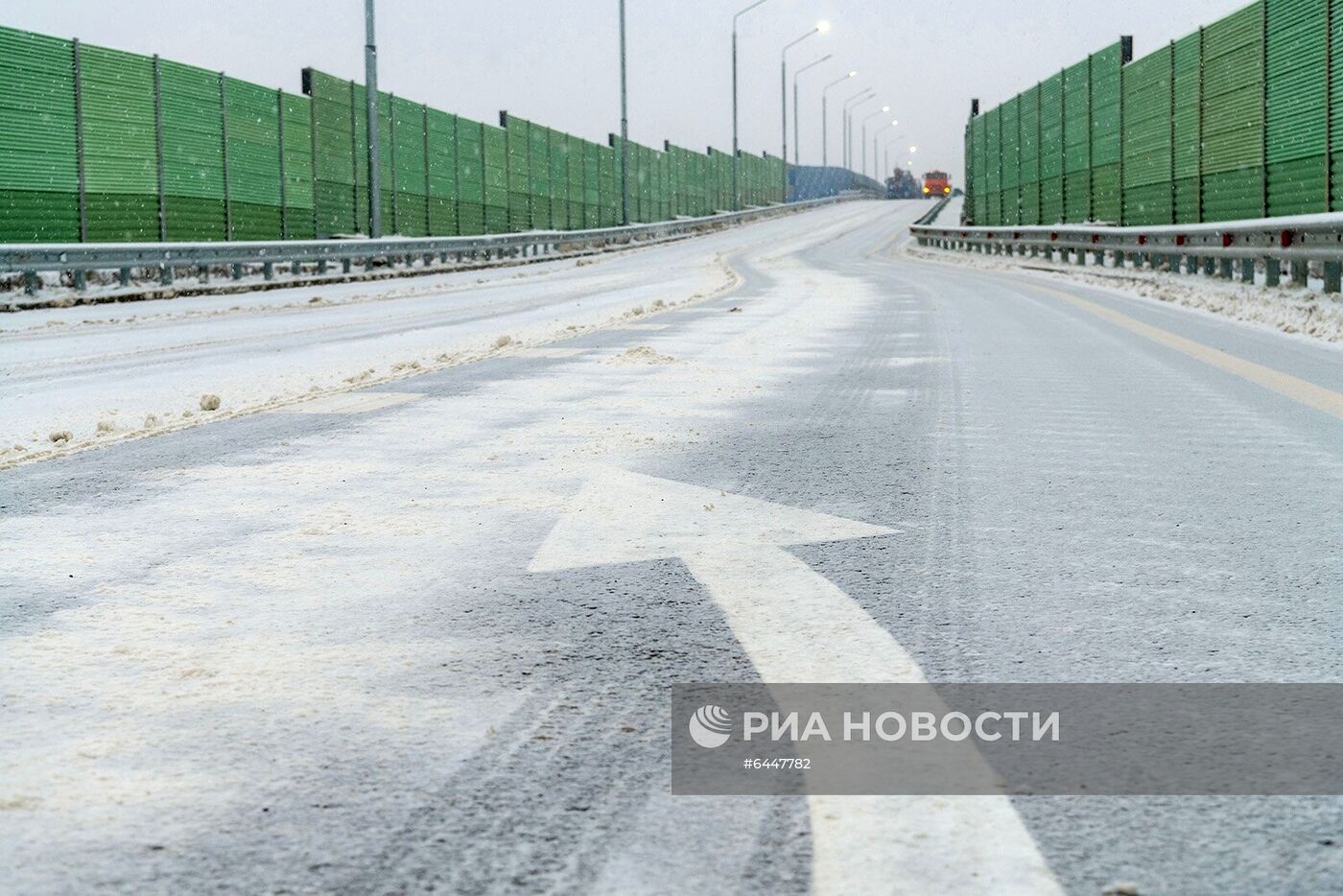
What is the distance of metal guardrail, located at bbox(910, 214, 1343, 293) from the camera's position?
16.2 meters

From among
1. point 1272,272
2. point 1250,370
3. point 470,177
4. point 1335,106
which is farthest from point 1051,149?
point 1250,370

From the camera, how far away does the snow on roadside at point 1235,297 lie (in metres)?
14.1

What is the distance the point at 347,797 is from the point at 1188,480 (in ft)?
13.5

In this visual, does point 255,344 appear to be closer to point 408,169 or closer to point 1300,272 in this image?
point 1300,272

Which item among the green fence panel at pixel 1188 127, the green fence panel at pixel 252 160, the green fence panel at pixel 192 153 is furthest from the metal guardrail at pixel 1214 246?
the green fence panel at pixel 192 153

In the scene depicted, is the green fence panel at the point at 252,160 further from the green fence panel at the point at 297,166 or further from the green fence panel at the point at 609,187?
the green fence panel at the point at 609,187

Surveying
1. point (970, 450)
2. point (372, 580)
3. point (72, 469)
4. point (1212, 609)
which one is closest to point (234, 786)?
point (372, 580)

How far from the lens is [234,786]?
2.52 metres

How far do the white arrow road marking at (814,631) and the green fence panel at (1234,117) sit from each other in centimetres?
2143

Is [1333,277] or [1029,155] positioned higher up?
[1029,155]

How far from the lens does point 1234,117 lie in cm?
2602

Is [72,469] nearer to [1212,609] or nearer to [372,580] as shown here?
[372,580]

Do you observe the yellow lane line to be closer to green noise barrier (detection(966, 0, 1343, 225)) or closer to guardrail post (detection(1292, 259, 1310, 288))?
guardrail post (detection(1292, 259, 1310, 288))

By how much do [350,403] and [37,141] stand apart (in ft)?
59.3
